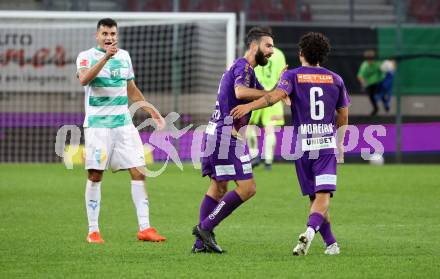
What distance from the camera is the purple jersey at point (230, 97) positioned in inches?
341

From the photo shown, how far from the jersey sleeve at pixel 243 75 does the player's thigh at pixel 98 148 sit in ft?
6.17

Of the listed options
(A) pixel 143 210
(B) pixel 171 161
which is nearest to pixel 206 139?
(A) pixel 143 210

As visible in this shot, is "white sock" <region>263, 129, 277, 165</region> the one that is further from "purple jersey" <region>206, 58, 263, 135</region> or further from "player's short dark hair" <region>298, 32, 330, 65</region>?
"player's short dark hair" <region>298, 32, 330, 65</region>

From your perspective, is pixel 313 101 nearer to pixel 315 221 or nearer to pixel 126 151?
pixel 315 221

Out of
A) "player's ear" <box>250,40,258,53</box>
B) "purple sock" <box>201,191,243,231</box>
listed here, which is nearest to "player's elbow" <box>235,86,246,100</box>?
"player's ear" <box>250,40,258,53</box>

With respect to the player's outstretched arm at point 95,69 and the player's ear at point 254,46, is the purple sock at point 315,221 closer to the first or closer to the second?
the player's ear at point 254,46

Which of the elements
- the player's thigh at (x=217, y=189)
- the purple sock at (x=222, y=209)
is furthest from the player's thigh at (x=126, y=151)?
the purple sock at (x=222, y=209)

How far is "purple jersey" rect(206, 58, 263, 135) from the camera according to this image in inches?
341

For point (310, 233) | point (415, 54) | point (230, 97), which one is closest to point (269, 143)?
point (415, 54)

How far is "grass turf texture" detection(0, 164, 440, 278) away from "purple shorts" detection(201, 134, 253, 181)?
0.70 m

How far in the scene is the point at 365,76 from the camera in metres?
22.5

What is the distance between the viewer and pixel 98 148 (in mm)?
9812

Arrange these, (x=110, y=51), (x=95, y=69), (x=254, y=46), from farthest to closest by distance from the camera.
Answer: (x=95, y=69), (x=110, y=51), (x=254, y=46)

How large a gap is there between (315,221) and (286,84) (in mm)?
1197
